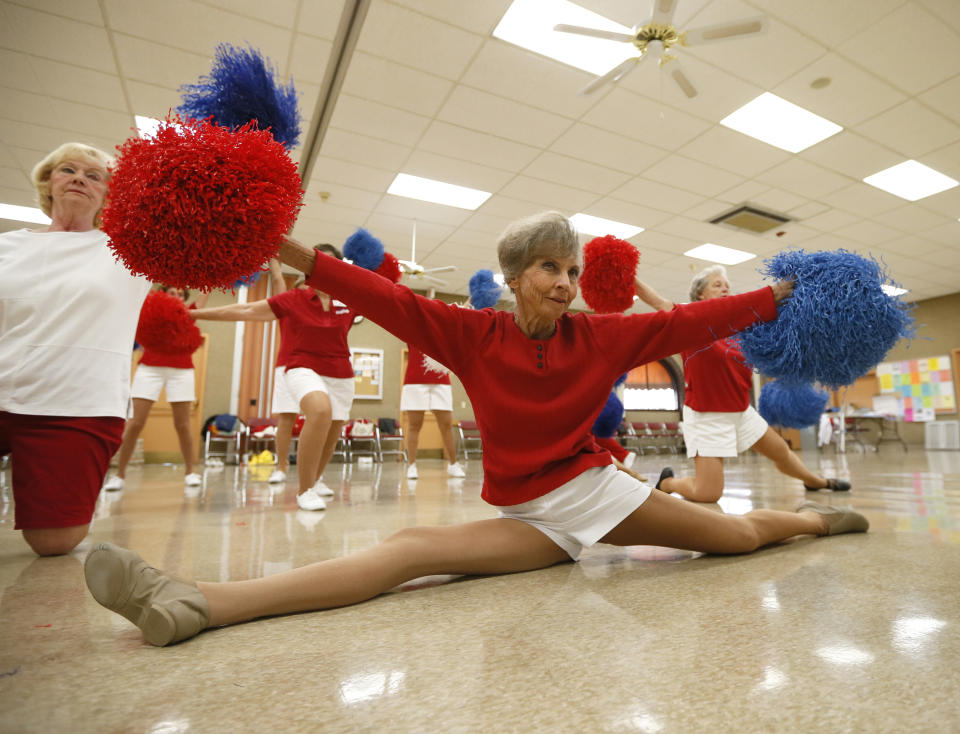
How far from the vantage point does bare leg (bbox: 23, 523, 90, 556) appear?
65.4 inches

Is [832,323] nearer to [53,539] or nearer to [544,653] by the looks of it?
[544,653]

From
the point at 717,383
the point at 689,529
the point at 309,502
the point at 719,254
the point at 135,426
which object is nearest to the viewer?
the point at 689,529

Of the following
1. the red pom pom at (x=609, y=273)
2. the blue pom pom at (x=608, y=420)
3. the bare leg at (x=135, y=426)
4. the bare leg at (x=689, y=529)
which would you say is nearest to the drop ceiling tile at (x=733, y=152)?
the blue pom pom at (x=608, y=420)

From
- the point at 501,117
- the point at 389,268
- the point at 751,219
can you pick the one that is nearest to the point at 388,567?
the point at 389,268

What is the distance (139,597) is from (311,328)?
90.0 inches

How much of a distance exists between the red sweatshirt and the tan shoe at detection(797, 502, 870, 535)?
3.17 ft

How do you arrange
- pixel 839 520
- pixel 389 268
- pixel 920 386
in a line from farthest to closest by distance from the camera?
pixel 920 386 → pixel 389 268 → pixel 839 520

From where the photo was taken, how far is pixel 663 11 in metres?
3.61

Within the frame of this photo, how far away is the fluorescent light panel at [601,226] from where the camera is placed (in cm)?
782

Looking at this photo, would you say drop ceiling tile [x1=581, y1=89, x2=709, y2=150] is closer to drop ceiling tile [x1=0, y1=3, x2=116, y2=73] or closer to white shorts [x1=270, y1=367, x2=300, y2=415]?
white shorts [x1=270, y1=367, x2=300, y2=415]

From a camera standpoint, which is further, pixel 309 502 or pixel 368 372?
pixel 368 372

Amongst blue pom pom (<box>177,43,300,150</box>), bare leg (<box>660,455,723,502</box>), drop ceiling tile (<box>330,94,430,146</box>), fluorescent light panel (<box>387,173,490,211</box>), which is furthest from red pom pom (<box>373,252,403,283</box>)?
fluorescent light panel (<box>387,173,490,211</box>)

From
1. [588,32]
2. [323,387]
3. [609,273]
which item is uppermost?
[588,32]

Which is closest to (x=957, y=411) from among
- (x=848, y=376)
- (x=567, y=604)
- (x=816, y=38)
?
(x=816, y=38)
